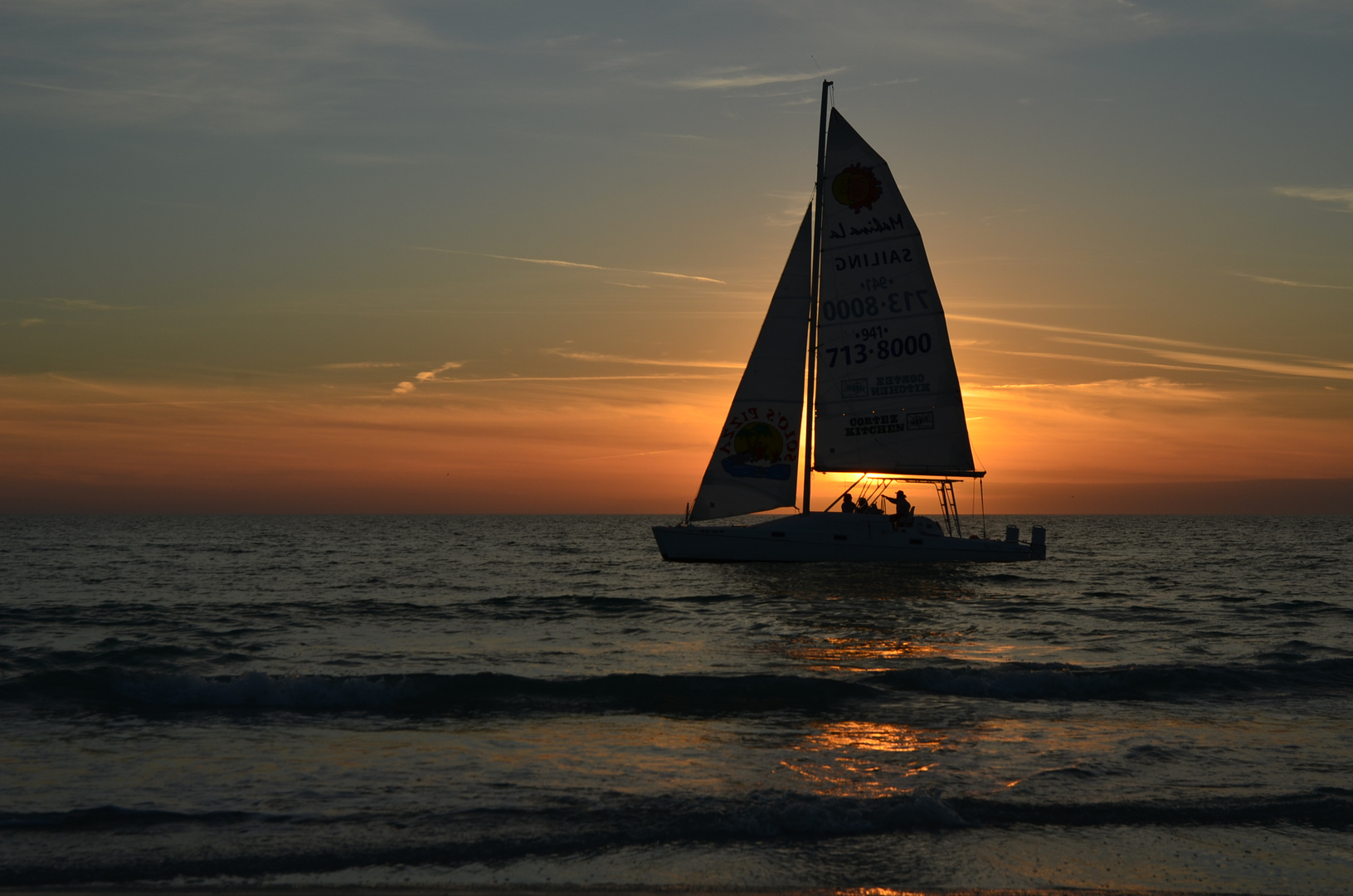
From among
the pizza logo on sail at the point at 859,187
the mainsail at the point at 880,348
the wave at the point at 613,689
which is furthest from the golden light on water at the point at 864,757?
the pizza logo on sail at the point at 859,187

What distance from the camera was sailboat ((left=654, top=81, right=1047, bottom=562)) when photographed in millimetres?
40312

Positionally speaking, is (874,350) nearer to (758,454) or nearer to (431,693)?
(758,454)

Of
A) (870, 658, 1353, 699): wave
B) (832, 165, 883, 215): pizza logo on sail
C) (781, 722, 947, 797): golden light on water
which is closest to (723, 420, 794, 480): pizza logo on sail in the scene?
(832, 165, 883, 215): pizza logo on sail

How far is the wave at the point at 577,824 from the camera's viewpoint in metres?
8.34

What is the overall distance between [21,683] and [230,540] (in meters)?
73.3

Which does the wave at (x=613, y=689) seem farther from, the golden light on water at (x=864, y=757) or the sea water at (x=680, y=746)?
the golden light on water at (x=864, y=757)

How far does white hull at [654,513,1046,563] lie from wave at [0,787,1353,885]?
2691cm

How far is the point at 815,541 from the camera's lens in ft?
123

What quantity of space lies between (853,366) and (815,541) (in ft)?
27.3

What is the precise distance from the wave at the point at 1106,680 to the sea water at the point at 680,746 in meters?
0.07

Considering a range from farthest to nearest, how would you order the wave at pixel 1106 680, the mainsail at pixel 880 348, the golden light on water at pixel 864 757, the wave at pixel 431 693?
the mainsail at pixel 880 348, the wave at pixel 1106 680, the wave at pixel 431 693, the golden light on water at pixel 864 757

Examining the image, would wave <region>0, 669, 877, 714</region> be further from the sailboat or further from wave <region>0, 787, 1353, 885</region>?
the sailboat

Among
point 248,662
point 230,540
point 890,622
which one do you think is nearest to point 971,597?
point 890,622

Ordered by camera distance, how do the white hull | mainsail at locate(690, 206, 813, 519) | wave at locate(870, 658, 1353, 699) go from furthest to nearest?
mainsail at locate(690, 206, 813, 519), the white hull, wave at locate(870, 658, 1353, 699)
